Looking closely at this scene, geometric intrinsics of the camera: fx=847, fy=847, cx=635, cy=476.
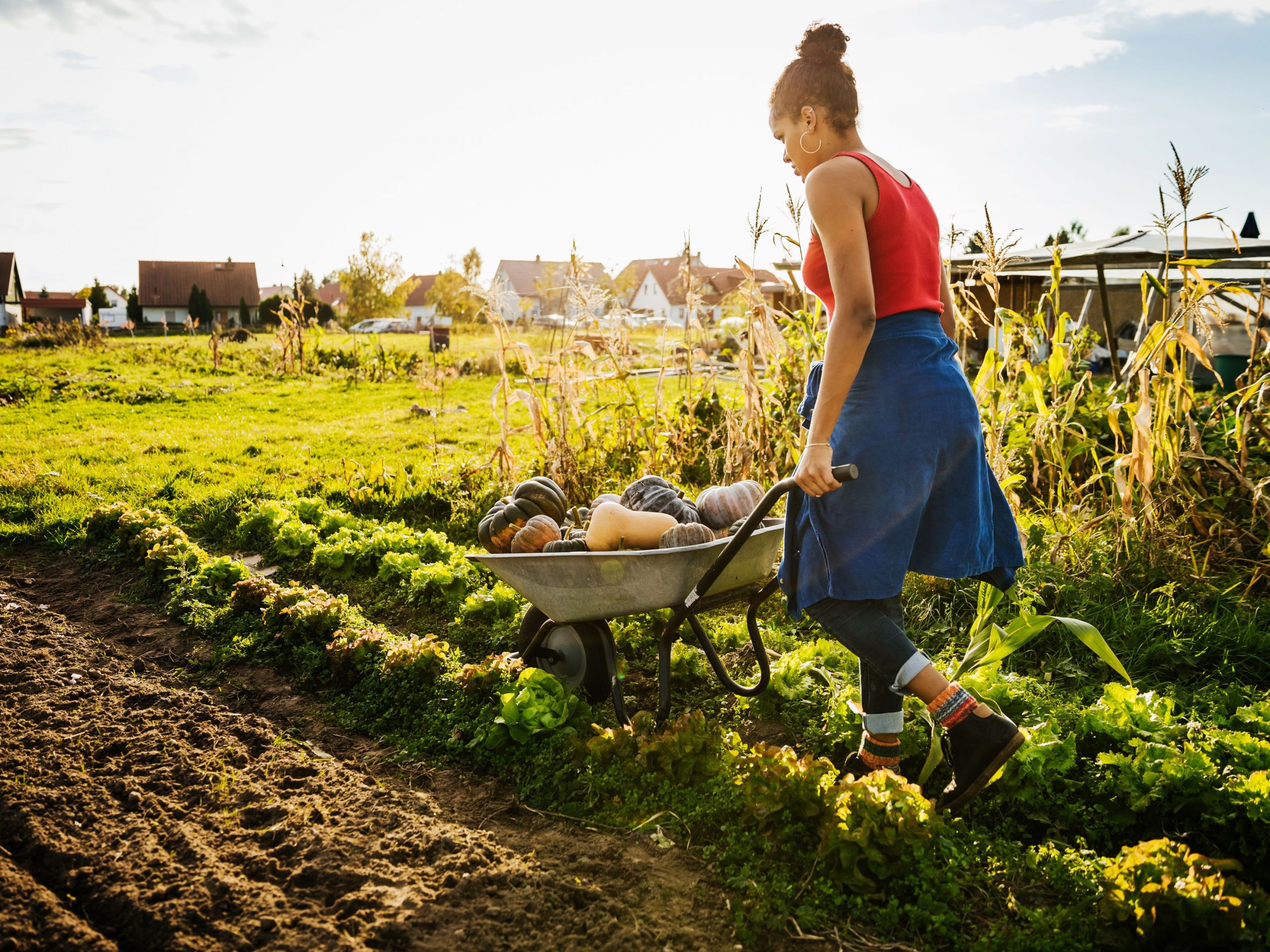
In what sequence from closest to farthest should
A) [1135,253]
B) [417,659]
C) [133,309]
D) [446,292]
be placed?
[417,659] < [1135,253] < [446,292] < [133,309]

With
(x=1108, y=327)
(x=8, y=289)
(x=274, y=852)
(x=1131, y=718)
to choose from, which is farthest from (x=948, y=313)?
(x=8, y=289)

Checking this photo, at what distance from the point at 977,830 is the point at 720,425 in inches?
154

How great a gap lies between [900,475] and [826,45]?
Answer: 1092mm

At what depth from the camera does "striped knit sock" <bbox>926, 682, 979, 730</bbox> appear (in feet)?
7.11

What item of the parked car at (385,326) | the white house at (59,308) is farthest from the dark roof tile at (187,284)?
the parked car at (385,326)

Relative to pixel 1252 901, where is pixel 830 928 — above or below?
below

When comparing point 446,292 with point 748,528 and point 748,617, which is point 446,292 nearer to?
point 748,617

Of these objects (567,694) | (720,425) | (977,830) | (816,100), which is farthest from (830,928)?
(720,425)

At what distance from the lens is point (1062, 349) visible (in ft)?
13.6

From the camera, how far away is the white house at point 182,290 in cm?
5250

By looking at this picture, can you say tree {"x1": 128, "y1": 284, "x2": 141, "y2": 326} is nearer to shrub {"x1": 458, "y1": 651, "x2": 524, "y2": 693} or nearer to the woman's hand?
shrub {"x1": 458, "y1": 651, "x2": 524, "y2": 693}

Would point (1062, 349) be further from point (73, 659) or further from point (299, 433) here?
point (299, 433)

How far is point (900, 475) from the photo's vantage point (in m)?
2.11

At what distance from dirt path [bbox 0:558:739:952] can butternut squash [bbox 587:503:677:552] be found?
841 millimetres
